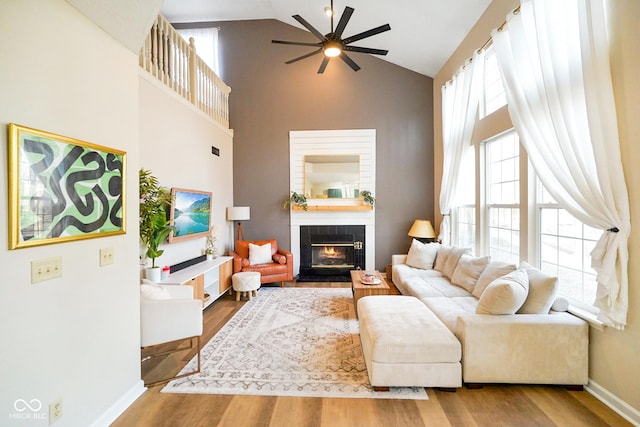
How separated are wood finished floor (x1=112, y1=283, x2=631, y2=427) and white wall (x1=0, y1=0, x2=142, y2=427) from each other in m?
0.36

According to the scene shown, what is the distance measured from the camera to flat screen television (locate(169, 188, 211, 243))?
3.46 metres

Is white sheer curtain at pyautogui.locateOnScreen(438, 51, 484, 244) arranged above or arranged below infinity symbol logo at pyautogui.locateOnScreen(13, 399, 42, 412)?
above

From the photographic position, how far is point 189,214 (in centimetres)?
381

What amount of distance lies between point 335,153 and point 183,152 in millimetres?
2803

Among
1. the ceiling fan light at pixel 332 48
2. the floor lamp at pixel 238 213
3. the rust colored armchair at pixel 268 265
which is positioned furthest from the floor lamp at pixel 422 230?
the ceiling fan light at pixel 332 48

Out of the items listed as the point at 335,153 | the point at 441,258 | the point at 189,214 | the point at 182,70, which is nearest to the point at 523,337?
the point at 441,258

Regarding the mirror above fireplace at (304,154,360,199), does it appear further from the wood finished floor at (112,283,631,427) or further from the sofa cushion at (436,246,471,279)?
the wood finished floor at (112,283,631,427)

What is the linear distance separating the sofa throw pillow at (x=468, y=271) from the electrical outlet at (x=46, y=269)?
3.67m

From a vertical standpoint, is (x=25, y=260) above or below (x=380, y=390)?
above

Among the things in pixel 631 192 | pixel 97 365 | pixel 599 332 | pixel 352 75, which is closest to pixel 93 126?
pixel 97 365

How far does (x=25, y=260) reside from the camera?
1335mm

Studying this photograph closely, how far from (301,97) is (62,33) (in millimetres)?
4281

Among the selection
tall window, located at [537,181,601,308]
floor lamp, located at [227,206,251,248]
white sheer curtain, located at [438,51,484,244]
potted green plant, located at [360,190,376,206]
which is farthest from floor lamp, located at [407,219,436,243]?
floor lamp, located at [227,206,251,248]

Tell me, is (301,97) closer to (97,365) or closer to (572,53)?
(572,53)
